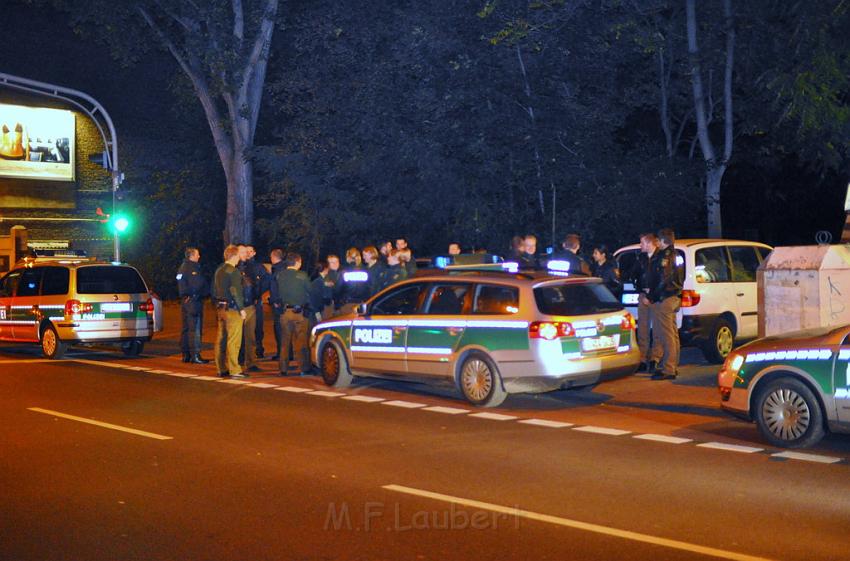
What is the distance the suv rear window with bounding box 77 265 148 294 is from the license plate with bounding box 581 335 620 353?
32.5 ft

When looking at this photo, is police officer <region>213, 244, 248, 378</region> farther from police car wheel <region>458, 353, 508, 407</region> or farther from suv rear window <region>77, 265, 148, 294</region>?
police car wheel <region>458, 353, 508, 407</region>

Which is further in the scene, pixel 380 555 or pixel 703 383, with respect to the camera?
pixel 703 383

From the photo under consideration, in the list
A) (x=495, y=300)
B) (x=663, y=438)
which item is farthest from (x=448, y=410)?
(x=663, y=438)

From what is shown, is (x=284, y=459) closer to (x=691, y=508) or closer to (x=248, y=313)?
(x=691, y=508)

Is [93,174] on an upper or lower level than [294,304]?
upper

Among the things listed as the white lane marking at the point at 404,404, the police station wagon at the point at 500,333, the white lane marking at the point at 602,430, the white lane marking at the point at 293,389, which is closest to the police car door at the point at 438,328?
the police station wagon at the point at 500,333

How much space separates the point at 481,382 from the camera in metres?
12.4

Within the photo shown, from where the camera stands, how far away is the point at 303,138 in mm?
26297

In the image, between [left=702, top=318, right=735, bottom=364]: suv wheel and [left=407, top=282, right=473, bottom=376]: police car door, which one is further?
[left=702, top=318, right=735, bottom=364]: suv wheel

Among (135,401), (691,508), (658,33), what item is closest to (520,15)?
(658,33)

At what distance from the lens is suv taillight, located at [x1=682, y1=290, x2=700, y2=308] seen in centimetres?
1495

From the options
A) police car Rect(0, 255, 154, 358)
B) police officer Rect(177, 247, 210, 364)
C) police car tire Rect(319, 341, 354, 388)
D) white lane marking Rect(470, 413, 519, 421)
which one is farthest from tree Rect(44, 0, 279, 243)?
white lane marking Rect(470, 413, 519, 421)

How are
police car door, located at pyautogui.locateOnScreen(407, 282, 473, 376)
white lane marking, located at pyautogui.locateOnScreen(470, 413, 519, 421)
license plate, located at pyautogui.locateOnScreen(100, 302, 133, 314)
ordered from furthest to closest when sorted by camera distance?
1. license plate, located at pyautogui.locateOnScreen(100, 302, 133, 314)
2. police car door, located at pyautogui.locateOnScreen(407, 282, 473, 376)
3. white lane marking, located at pyautogui.locateOnScreen(470, 413, 519, 421)

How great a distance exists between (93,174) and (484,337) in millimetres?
30127
